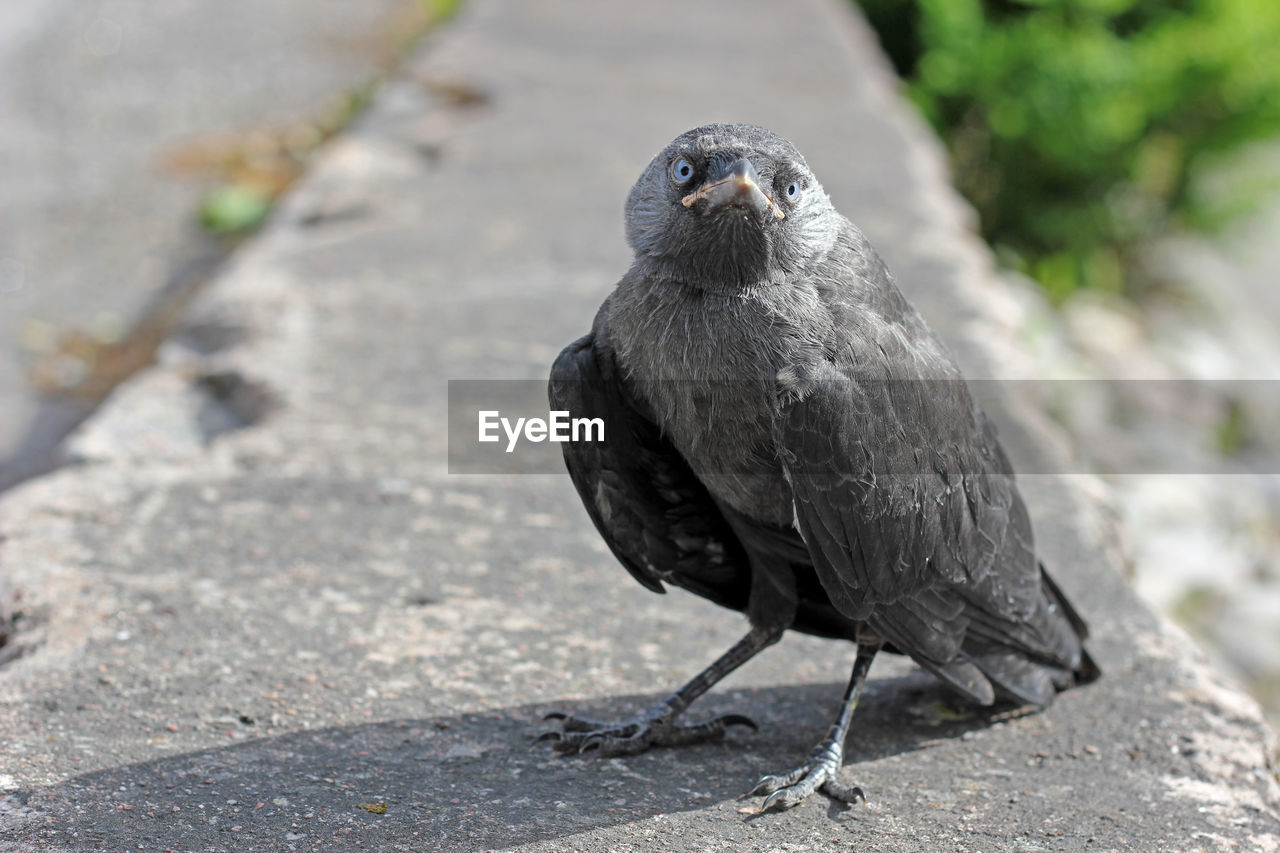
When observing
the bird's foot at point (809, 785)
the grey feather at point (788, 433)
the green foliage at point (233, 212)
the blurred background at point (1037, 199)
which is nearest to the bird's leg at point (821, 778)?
the bird's foot at point (809, 785)

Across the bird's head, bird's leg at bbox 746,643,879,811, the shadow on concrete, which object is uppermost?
the bird's head

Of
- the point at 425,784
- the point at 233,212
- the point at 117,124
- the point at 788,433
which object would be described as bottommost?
the point at 425,784

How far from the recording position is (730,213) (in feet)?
9.05

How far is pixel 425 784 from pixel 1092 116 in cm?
683

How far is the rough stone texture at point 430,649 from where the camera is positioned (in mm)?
2783

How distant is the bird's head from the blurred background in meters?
3.64

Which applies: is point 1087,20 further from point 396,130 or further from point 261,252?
point 261,252

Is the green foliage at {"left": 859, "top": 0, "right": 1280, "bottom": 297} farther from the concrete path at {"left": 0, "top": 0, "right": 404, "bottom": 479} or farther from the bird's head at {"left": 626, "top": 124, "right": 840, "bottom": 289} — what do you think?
the bird's head at {"left": 626, "top": 124, "right": 840, "bottom": 289}

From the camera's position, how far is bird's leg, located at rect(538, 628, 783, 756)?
304 centimetres

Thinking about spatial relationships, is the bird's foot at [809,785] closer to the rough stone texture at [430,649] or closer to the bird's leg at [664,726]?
the rough stone texture at [430,649]

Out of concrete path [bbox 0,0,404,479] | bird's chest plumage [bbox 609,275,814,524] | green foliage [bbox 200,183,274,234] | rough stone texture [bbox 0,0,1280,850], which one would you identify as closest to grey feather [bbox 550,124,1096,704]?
bird's chest plumage [bbox 609,275,814,524]

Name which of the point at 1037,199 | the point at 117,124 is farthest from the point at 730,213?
the point at 117,124

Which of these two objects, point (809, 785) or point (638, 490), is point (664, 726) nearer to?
point (809, 785)

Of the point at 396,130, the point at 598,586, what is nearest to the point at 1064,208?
the point at 396,130
